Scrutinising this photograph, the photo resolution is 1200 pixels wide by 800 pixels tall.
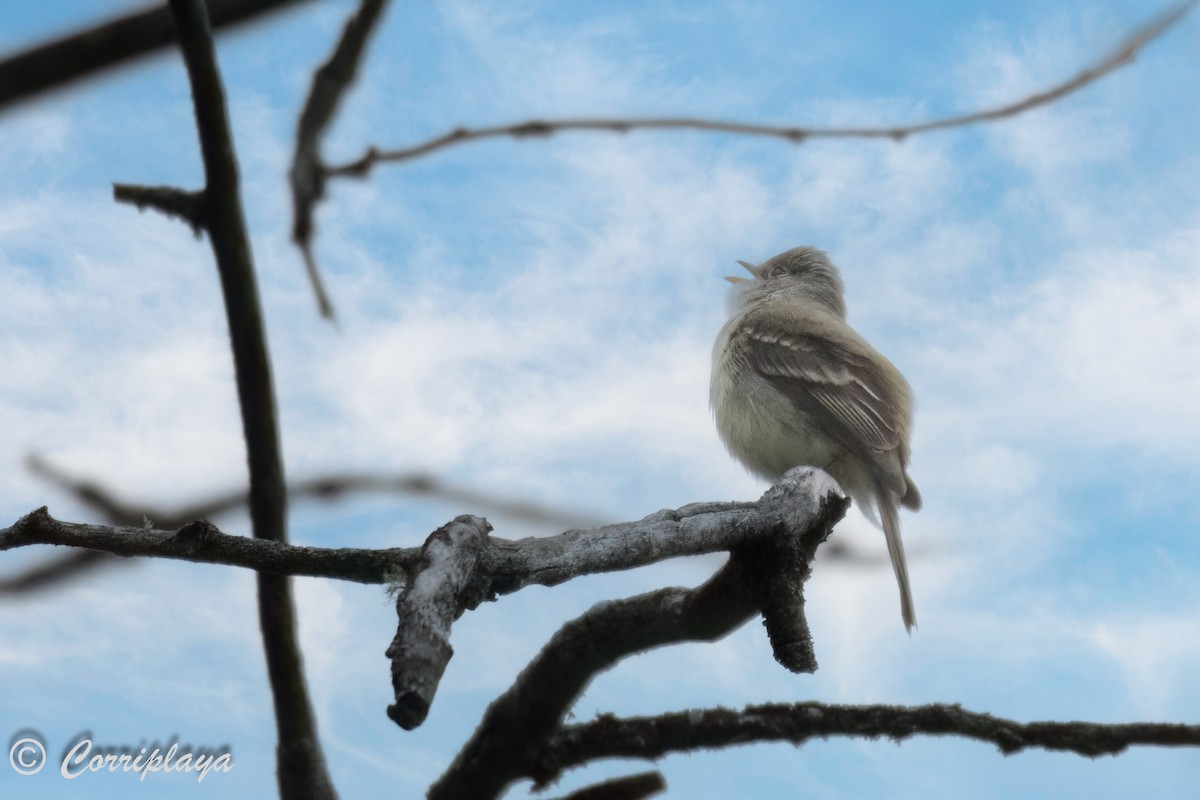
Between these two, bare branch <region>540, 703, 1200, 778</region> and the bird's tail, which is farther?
the bird's tail

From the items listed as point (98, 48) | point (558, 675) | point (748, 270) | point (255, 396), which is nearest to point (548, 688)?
point (558, 675)

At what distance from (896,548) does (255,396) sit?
3973 mm

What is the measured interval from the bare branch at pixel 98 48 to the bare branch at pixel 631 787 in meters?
1.59

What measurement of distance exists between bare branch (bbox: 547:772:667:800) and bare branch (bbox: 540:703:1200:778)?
148mm

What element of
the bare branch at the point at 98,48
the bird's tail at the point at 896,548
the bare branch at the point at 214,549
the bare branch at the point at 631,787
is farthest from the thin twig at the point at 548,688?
the bird's tail at the point at 896,548

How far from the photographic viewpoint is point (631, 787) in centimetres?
231

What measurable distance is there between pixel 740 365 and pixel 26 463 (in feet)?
13.3

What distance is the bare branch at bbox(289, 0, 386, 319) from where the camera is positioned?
249 centimetres

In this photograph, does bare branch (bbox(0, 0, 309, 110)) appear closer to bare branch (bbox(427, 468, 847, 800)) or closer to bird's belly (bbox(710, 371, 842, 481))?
bare branch (bbox(427, 468, 847, 800))

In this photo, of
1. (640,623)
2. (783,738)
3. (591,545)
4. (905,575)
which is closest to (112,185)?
(591,545)

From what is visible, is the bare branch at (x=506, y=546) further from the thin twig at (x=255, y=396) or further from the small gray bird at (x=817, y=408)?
the small gray bird at (x=817, y=408)

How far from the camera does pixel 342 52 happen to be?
253cm

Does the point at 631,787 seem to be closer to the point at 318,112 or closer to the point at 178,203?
the point at 178,203

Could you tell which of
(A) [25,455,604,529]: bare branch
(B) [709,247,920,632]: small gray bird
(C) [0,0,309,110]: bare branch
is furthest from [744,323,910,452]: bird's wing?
(C) [0,0,309,110]: bare branch
